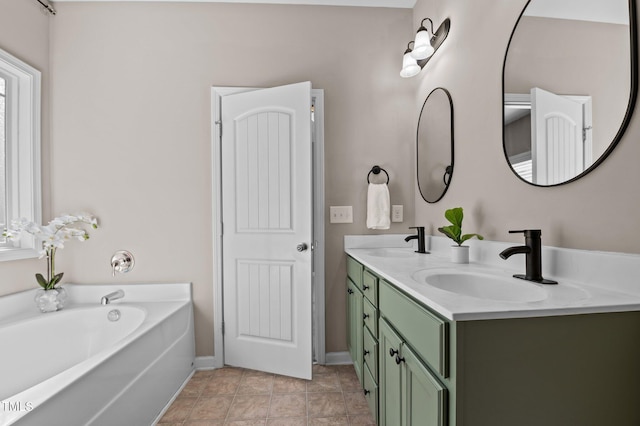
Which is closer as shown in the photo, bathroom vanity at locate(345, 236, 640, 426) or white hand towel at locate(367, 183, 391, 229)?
bathroom vanity at locate(345, 236, 640, 426)

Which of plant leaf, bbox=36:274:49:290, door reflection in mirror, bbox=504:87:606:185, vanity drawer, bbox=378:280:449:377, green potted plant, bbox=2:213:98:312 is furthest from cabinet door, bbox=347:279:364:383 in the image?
plant leaf, bbox=36:274:49:290

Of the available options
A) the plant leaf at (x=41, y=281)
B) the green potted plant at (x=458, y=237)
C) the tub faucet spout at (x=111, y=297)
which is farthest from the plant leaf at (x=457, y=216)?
the plant leaf at (x=41, y=281)

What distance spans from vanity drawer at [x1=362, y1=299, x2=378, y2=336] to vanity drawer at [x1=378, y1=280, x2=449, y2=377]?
0.58ft

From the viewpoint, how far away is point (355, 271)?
189 centimetres

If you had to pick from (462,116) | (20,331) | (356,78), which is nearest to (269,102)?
(356,78)

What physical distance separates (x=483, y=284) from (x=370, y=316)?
1.91ft

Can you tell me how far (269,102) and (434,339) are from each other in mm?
1801

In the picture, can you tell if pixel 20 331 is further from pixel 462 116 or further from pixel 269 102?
pixel 462 116

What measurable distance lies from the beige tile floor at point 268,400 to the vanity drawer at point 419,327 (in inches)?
32.2

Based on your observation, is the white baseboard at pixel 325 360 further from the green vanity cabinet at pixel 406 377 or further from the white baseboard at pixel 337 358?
the green vanity cabinet at pixel 406 377

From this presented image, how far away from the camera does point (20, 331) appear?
1.66 m

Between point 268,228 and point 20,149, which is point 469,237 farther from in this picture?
point 20,149

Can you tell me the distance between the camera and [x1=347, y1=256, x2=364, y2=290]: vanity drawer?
1.75 meters

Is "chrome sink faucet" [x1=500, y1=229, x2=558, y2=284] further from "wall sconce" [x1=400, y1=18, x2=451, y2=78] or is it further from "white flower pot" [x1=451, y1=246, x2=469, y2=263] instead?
"wall sconce" [x1=400, y1=18, x2=451, y2=78]
